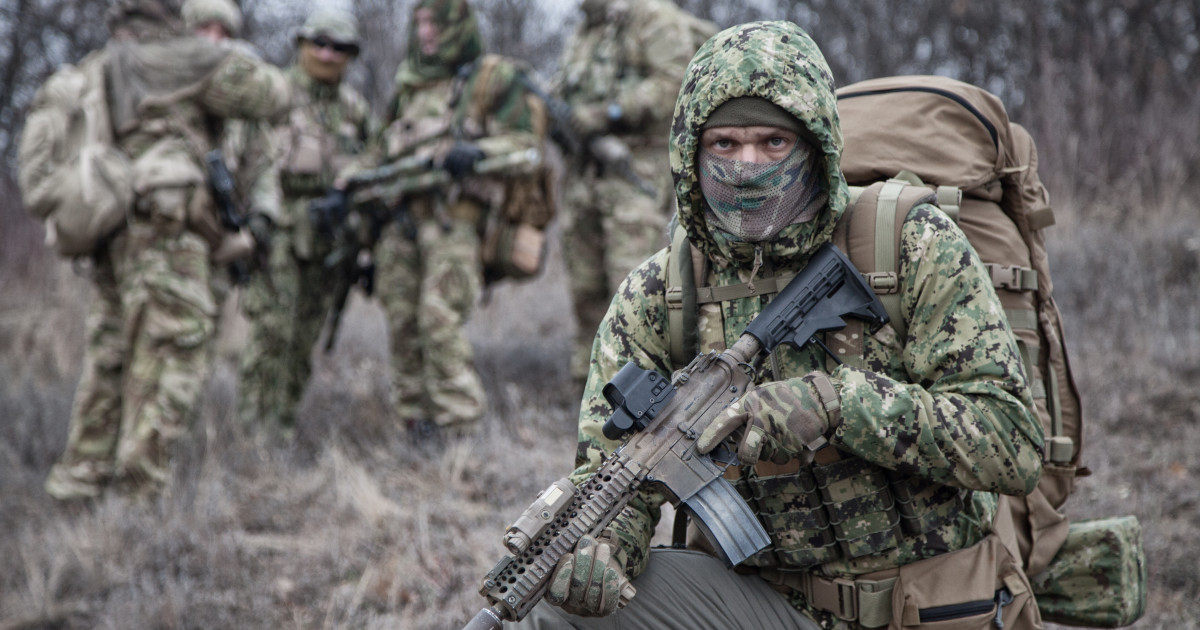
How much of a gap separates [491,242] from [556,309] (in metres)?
2.82

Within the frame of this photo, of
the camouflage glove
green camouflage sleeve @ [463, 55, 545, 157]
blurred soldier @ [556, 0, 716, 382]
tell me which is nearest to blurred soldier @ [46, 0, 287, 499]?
green camouflage sleeve @ [463, 55, 545, 157]

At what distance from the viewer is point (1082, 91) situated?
24.9 feet

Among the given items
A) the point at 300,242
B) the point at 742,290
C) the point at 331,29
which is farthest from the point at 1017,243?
the point at 331,29

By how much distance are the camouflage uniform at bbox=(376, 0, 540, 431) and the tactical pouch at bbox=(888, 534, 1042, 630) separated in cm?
346

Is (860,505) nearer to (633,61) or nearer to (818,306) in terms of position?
(818,306)

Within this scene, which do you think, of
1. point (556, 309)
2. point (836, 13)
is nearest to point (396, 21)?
point (556, 309)

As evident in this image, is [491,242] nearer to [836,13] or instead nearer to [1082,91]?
[1082,91]

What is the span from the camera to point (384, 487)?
15.1 ft

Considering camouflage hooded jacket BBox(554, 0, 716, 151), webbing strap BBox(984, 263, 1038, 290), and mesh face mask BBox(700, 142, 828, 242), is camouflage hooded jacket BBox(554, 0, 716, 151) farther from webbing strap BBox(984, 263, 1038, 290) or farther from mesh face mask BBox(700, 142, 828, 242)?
mesh face mask BBox(700, 142, 828, 242)

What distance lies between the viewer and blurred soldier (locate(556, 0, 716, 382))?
5.55 metres

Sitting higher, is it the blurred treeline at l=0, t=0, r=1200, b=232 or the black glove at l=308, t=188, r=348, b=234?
the blurred treeline at l=0, t=0, r=1200, b=232

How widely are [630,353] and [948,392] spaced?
2.29 feet

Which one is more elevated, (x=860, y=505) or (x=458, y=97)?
(x=458, y=97)

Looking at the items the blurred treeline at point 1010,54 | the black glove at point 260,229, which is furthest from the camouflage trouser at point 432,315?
the blurred treeline at point 1010,54
